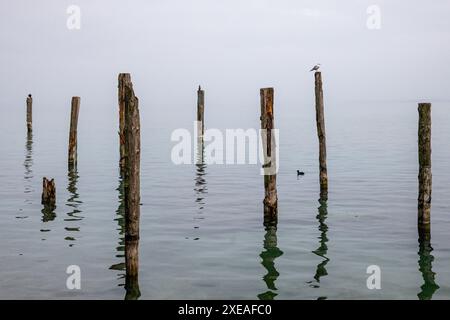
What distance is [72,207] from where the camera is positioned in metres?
17.5

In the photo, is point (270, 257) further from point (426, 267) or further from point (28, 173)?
point (28, 173)

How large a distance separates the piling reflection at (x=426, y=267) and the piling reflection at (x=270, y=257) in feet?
8.16

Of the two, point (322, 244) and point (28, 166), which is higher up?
point (28, 166)

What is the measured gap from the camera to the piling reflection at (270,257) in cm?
1016

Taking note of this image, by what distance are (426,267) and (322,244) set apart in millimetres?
2458

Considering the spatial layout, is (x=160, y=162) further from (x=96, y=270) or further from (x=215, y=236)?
(x=96, y=270)

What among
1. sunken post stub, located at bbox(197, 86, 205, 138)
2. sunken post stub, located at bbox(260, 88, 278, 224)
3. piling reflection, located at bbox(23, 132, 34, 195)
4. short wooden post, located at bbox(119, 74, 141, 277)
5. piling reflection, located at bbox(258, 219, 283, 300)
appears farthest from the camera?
sunken post stub, located at bbox(197, 86, 205, 138)

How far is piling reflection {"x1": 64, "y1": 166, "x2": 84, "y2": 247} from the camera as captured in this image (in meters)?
14.4

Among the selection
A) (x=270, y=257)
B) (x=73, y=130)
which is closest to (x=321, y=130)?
(x=270, y=257)

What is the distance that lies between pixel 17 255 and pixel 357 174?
16425 millimetres

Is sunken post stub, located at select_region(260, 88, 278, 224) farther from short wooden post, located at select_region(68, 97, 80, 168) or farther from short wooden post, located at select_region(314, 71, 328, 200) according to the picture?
short wooden post, located at select_region(68, 97, 80, 168)

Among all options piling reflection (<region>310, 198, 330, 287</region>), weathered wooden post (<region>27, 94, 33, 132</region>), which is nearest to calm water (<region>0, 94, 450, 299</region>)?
piling reflection (<region>310, 198, 330, 287</region>)

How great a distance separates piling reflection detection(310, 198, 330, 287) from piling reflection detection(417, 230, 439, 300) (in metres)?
1.76

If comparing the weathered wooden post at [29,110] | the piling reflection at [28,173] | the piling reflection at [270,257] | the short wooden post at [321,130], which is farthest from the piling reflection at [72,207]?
the weathered wooden post at [29,110]
